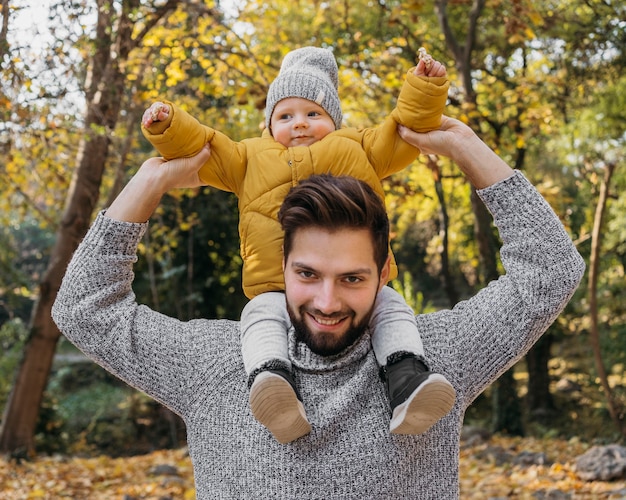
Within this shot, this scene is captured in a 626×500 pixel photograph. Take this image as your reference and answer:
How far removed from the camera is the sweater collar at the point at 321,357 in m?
2.00

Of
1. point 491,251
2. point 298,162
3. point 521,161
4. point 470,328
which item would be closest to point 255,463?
point 470,328

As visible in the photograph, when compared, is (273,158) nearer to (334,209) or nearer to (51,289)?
(334,209)

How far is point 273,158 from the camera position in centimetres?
223

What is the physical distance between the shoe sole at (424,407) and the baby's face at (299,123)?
93cm

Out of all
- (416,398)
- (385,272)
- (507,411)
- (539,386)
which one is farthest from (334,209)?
(539,386)

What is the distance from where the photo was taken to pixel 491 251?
8.79 meters

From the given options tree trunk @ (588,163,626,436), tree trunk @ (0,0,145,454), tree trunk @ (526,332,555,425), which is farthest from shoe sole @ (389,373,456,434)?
tree trunk @ (526,332,555,425)

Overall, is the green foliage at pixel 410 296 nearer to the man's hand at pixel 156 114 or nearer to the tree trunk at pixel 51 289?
the tree trunk at pixel 51 289

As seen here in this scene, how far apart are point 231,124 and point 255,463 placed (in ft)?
23.8

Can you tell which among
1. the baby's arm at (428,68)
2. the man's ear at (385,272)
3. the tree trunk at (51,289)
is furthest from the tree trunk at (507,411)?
the baby's arm at (428,68)

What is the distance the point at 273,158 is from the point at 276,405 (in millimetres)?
775


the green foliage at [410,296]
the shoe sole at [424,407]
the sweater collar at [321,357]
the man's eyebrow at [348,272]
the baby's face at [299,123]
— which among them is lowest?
the shoe sole at [424,407]

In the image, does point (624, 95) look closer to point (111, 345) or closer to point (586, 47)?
point (586, 47)

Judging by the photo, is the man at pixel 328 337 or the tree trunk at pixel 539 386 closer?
the man at pixel 328 337
